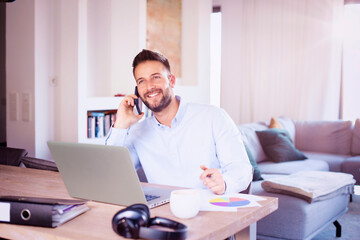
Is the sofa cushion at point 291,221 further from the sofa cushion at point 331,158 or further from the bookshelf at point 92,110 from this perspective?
the bookshelf at point 92,110

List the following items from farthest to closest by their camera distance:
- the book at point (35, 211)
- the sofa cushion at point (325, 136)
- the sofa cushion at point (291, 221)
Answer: the sofa cushion at point (325, 136), the sofa cushion at point (291, 221), the book at point (35, 211)

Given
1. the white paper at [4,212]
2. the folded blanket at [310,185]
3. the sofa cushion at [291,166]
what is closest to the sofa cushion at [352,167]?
the sofa cushion at [291,166]

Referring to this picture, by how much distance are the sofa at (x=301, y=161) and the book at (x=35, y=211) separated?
1.93m

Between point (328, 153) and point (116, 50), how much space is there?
2918mm

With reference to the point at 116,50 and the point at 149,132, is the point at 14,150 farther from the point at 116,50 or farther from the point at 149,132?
the point at 116,50

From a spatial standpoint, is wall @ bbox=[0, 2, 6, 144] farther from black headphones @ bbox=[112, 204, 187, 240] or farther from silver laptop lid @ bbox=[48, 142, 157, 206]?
black headphones @ bbox=[112, 204, 187, 240]

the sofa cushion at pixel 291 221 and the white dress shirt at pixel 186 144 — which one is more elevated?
the white dress shirt at pixel 186 144

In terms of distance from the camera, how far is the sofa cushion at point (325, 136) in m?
5.55

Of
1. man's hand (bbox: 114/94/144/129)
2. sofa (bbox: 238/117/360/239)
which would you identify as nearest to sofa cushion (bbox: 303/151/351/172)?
sofa (bbox: 238/117/360/239)

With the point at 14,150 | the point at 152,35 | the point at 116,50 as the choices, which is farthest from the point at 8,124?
the point at 14,150

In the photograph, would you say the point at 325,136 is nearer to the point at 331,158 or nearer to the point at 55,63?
the point at 331,158

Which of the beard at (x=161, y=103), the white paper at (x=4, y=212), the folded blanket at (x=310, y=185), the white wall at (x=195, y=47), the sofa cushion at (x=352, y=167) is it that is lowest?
the sofa cushion at (x=352, y=167)

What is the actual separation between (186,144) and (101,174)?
71 cm

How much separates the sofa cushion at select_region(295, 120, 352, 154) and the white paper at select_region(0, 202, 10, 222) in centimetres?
493
